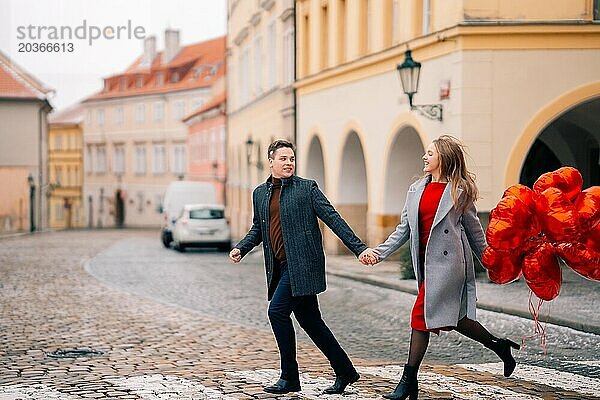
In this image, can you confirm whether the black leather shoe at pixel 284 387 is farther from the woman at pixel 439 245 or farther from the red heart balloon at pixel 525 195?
the red heart balloon at pixel 525 195

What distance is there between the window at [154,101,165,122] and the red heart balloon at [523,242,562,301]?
270 feet

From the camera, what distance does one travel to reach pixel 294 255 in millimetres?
7957

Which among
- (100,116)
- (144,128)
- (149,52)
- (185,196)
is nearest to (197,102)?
(144,128)

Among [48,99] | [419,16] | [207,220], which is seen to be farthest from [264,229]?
[48,99]

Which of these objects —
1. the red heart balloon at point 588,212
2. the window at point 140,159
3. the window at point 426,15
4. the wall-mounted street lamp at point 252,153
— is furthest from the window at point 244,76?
the window at point 140,159

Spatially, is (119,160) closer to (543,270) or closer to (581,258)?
(543,270)

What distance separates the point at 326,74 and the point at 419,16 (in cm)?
647

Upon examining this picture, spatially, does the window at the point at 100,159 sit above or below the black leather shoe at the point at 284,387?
above

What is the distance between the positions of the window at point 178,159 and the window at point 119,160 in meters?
7.42

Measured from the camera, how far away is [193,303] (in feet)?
53.8

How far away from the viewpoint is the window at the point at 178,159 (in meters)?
86.6

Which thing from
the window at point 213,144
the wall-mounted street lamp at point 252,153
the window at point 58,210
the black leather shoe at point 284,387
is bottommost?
the window at point 58,210

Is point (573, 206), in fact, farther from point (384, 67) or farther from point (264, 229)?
point (384, 67)

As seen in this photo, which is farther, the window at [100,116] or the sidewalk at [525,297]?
the window at [100,116]
